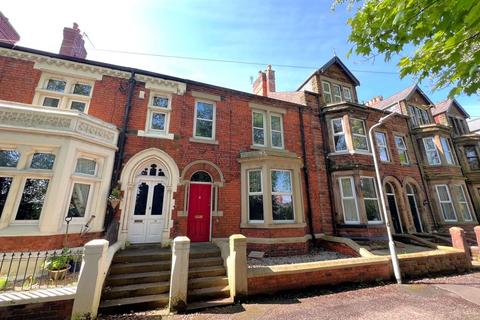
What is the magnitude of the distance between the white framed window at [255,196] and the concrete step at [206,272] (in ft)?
11.2

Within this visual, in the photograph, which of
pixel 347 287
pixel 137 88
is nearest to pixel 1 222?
pixel 137 88

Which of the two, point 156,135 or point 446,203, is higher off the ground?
point 156,135

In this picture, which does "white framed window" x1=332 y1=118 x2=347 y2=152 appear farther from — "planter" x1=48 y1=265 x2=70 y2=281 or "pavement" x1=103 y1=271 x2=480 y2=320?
"planter" x1=48 y1=265 x2=70 y2=281

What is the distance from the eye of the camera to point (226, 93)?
11578 mm

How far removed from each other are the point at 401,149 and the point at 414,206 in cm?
374

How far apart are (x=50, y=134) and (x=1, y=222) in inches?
113

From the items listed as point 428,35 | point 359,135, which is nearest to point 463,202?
point 359,135

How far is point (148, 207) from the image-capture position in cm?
892

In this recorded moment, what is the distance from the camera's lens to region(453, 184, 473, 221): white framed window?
14.2 m

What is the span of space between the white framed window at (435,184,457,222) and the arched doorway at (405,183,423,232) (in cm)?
195

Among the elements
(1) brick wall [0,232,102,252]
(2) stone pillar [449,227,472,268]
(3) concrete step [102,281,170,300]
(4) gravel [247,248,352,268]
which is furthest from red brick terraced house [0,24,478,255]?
(2) stone pillar [449,227,472,268]

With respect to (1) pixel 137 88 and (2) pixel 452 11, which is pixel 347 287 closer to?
(2) pixel 452 11

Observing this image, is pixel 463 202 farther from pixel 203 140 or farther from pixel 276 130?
pixel 203 140

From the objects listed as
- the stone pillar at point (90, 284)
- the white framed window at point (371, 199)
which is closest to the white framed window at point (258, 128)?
the white framed window at point (371, 199)
